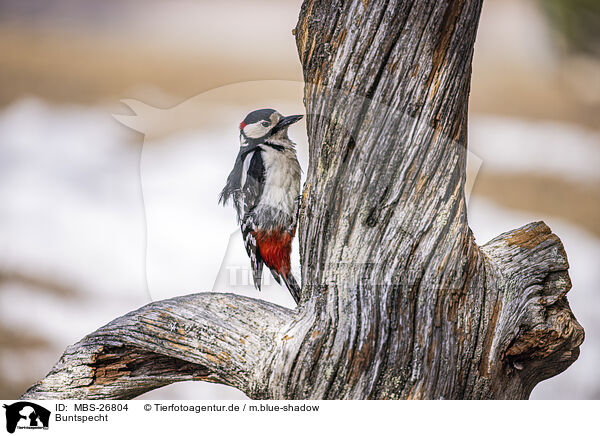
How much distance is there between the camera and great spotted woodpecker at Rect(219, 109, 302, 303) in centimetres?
135

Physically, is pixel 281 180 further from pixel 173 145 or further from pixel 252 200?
pixel 173 145

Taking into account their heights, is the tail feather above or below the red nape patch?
below

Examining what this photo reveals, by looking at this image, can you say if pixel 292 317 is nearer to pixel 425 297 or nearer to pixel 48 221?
pixel 425 297

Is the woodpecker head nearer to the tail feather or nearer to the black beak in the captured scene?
the black beak

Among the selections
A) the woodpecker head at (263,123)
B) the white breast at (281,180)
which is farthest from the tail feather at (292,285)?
the woodpecker head at (263,123)

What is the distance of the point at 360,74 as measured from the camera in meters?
1.24

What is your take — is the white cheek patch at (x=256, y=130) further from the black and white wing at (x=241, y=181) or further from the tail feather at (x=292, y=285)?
the tail feather at (x=292, y=285)

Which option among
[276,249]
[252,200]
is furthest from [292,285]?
[252,200]

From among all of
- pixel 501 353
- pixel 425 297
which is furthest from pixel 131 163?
pixel 501 353

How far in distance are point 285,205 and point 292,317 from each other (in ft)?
0.85

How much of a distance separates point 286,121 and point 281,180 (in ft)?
0.45
